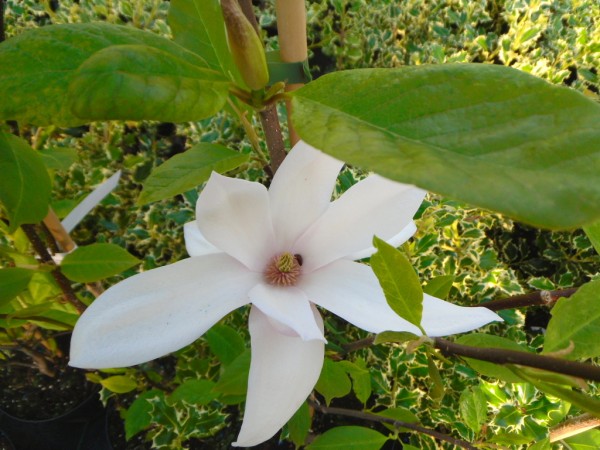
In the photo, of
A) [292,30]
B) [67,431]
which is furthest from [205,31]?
[67,431]

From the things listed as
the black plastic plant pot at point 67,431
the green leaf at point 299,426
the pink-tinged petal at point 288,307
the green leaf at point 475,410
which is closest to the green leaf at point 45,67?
the pink-tinged petal at point 288,307

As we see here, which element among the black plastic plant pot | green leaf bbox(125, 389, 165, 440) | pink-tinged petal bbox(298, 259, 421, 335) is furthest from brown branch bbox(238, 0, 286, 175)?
the black plastic plant pot

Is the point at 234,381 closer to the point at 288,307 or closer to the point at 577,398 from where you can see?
the point at 288,307

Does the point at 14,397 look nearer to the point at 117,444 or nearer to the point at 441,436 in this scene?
the point at 117,444

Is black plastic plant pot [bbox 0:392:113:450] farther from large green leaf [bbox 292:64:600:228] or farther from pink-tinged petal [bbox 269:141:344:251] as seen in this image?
large green leaf [bbox 292:64:600:228]

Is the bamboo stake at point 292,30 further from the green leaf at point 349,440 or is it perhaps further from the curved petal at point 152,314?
the green leaf at point 349,440
